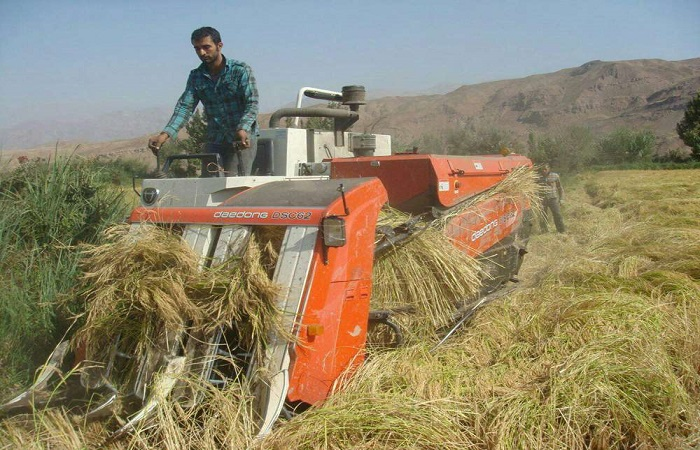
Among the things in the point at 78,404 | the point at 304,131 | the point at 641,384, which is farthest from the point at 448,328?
the point at 78,404

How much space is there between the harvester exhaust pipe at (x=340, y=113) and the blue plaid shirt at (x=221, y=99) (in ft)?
1.89

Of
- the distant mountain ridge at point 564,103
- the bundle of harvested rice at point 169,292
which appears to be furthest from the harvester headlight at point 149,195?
the distant mountain ridge at point 564,103

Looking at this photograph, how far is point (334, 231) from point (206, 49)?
2.37 m

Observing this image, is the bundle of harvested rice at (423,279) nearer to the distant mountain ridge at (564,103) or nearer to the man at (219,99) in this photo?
the man at (219,99)

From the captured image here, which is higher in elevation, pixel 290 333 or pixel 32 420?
pixel 290 333

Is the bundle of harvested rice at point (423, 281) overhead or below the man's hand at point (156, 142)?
below

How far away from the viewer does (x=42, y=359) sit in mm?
4031

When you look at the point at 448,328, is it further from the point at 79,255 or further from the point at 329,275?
the point at 79,255

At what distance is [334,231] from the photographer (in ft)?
10.0

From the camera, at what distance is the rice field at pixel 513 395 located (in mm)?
2768

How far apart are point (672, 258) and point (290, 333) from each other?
169 inches

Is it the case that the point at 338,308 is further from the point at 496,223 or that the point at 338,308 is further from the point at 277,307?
the point at 496,223

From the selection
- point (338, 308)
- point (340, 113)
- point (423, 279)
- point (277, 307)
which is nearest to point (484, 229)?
point (423, 279)

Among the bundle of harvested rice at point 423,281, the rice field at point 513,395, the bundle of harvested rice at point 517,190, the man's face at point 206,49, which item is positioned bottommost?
the rice field at point 513,395
